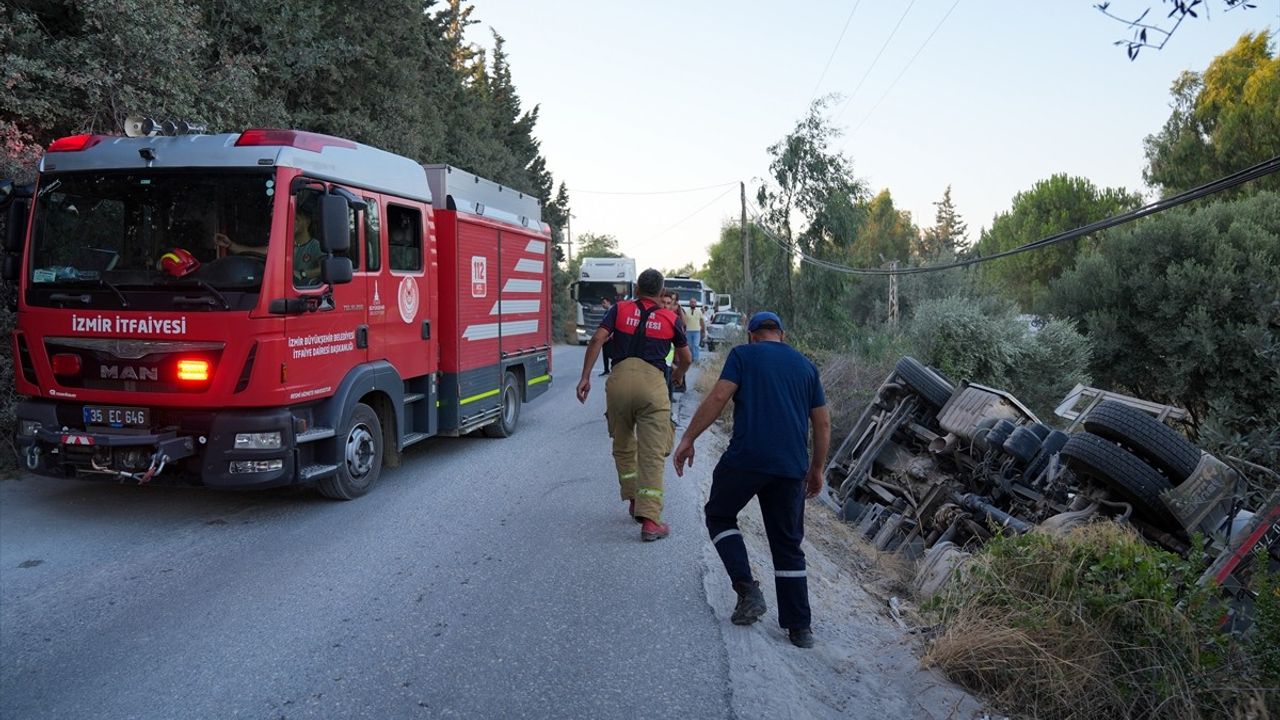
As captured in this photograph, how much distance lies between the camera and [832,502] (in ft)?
35.6

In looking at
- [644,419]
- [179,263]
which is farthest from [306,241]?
[644,419]

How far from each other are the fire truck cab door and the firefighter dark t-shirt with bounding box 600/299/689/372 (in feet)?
7.17

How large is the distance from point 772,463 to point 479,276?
5.79 meters

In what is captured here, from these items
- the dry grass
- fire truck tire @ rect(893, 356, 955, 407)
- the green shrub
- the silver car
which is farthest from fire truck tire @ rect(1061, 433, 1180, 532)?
the silver car

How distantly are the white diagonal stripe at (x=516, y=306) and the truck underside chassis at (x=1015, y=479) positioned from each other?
181 inches

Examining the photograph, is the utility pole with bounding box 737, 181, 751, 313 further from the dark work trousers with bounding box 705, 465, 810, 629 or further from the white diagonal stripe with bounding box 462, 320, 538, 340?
the dark work trousers with bounding box 705, 465, 810, 629

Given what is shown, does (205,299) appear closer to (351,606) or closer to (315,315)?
(315,315)

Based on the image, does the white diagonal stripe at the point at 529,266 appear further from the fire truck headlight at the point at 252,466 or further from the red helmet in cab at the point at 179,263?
the fire truck headlight at the point at 252,466

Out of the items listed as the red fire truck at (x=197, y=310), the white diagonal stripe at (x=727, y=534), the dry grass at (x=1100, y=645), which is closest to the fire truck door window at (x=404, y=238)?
the red fire truck at (x=197, y=310)

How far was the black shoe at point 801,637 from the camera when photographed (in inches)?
169

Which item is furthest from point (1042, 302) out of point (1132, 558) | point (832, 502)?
point (1132, 558)

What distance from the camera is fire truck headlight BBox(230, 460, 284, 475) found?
233 inches

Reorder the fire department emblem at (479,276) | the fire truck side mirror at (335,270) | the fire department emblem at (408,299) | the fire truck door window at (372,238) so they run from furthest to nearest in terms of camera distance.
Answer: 1. the fire department emblem at (479,276)
2. the fire department emblem at (408,299)
3. the fire truck door window at (372,238)
4. the fire truck side mirror at (335,270)

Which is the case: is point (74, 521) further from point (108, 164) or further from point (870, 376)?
point (870, 376)
